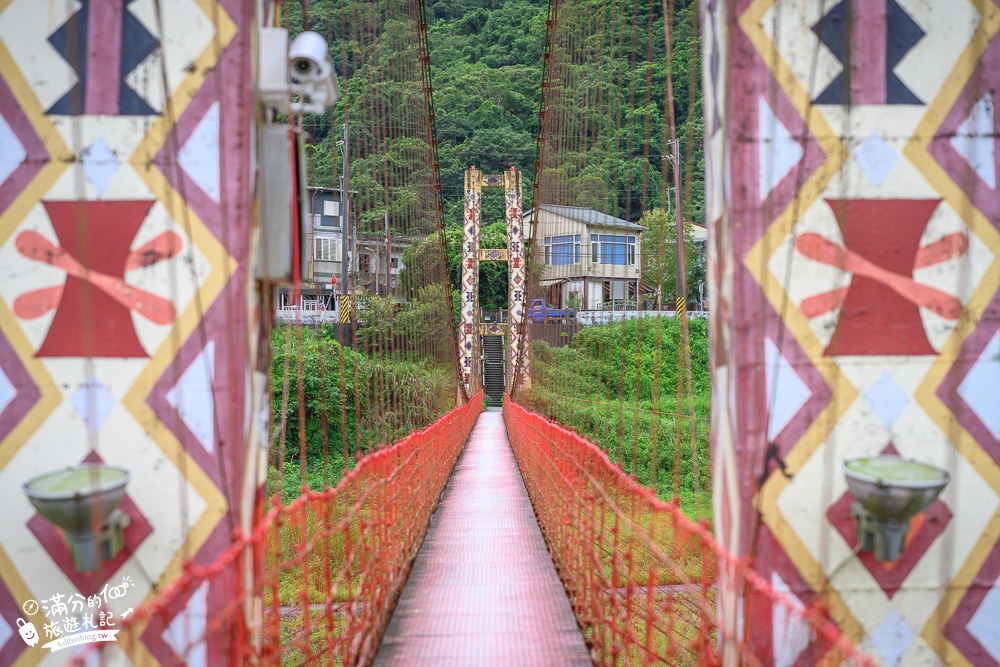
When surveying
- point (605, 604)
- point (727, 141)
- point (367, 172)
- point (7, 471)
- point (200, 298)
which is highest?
point (367, 172)

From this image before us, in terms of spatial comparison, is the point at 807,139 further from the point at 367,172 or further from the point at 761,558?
the point at 367,172

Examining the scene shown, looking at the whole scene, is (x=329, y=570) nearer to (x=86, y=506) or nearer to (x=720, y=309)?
(x=86, y=506)

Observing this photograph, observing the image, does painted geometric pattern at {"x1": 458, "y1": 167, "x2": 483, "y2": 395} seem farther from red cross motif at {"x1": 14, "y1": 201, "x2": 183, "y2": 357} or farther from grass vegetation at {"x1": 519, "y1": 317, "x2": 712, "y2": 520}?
red cross motif at {"x1": 14, "y1": 201, "x2": 183, "y2": 357}

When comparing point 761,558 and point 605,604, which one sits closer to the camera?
point 761,558

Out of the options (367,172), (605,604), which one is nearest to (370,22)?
(367,172)

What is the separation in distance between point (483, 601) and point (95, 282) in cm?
224

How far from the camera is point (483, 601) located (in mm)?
3523

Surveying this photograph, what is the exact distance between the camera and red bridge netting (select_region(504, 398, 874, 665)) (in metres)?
1.69

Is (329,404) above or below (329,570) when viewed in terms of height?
below

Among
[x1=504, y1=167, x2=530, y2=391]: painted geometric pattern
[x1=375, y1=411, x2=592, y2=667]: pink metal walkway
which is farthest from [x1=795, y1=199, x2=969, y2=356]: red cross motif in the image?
[x1=504, y1=167, x2=530, y2=391]: painted geometric pattern

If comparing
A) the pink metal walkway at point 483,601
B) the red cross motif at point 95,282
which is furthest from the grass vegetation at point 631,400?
the red cross motif at point 95,282

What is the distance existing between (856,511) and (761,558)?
0.21 m

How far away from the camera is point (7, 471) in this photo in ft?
5.90

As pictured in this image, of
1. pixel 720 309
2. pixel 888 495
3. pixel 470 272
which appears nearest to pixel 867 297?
pixel 720 309
